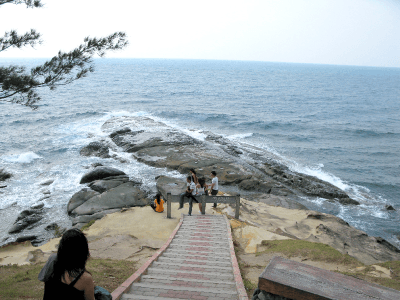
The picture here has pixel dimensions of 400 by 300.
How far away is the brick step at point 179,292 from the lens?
5.57 meters

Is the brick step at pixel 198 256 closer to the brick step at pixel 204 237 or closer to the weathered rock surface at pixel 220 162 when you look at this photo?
the brick step at pixel 204 237

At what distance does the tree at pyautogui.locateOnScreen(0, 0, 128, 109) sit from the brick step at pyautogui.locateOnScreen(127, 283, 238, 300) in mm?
6392

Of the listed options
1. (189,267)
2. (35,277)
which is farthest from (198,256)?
(35,277)

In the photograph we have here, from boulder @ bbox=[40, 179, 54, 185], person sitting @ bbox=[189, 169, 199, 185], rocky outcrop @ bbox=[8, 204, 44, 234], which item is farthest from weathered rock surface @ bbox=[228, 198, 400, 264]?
boulder @ bbox=[40, 179, 54, 185]

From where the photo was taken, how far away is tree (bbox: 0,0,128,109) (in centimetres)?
802

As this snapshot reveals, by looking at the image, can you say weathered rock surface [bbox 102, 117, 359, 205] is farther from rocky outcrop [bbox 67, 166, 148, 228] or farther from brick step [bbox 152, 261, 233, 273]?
brick step [bbox 152, 261, 233, 273]

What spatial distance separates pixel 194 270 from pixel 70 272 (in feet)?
14.8

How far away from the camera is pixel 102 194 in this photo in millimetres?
17234

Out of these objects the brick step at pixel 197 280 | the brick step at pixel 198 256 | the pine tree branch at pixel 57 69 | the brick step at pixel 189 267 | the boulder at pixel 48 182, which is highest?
the pine tree branch at pixel 57 69

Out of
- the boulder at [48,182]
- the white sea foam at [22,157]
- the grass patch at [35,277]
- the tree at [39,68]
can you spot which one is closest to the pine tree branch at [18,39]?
the tree at [39,68]

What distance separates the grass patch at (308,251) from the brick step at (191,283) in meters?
3.26

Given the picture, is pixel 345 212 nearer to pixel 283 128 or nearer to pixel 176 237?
pixel 176 237

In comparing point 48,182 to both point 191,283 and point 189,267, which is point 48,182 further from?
point 191,283

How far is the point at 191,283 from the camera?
20.3ft
